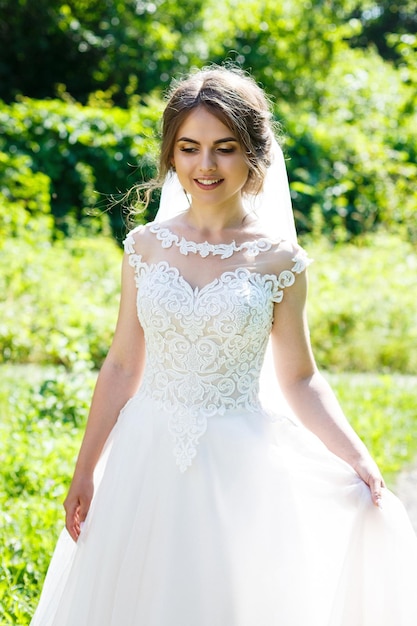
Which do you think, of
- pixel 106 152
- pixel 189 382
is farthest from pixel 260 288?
pixel 106 152

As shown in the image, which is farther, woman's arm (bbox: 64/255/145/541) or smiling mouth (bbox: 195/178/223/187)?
woman's arm (bbox: 64/255/145/541)

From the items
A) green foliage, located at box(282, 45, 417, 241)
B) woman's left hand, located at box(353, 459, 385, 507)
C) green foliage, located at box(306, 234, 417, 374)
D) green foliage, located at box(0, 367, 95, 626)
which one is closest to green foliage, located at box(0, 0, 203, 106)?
green foliage, located at box(282, 45, 417, 241)

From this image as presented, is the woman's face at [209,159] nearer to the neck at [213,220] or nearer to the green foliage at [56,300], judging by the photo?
the neck at [213,220]

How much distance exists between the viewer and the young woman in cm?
236

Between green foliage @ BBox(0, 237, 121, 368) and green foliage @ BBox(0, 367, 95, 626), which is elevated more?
green foliage @ BBox(0, 237, 121, 368)

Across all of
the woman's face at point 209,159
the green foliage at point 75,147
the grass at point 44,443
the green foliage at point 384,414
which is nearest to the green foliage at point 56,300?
the grass at point 44,443

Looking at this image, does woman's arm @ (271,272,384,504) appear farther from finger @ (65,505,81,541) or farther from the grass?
the grass

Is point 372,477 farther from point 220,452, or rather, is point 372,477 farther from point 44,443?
point 44,443

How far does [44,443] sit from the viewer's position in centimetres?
501

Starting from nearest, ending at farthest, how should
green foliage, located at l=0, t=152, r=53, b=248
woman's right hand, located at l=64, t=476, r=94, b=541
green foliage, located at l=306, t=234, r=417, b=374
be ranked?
woman's right hand, located at l=64, t=476, r=94, b=541 → green foliage, located at l=306, t=234, r=417, b=374 → green foliage, located at l=0, t=152, r=53, b=248

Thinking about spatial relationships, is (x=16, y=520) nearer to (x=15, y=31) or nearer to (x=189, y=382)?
(x=189, y=382)

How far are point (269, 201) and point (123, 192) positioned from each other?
10530mm

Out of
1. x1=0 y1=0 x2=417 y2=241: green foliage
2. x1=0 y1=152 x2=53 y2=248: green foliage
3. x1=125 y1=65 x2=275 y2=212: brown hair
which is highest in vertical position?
x1=0 y1=0 x2=417 y2=241: green foliage

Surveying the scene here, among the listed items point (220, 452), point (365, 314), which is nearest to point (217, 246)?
point (220, 452)
